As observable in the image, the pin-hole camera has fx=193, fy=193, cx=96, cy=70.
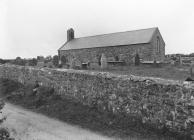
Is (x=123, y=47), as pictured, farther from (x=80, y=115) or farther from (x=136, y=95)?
(x=136, y=95)

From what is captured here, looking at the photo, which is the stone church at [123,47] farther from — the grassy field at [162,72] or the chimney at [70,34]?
the grassy field at [162,72]

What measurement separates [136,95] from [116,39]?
2739 centimetres

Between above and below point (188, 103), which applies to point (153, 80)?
above

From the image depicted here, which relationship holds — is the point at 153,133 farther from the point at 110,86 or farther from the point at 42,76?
the point at 42,76

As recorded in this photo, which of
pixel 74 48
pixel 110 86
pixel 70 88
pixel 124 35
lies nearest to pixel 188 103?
pixel 110 86

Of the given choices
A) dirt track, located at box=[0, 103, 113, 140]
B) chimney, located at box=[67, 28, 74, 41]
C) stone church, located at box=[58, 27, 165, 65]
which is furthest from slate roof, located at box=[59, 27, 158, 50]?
dirt track, located at box=[0, 103, 113, 140]

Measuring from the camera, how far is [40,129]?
302 inches

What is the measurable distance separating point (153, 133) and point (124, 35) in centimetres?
2906

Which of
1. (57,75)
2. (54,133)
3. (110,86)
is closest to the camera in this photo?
(54,133)

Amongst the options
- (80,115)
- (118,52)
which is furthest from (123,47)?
(80,115)

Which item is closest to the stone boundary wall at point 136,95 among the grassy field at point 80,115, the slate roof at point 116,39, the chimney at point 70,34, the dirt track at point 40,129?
the grassy field at point 80,115

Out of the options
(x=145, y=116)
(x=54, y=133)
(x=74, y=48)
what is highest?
(x=74, y=48)

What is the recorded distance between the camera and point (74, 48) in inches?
1518

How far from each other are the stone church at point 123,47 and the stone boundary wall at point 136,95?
54.3 feet
